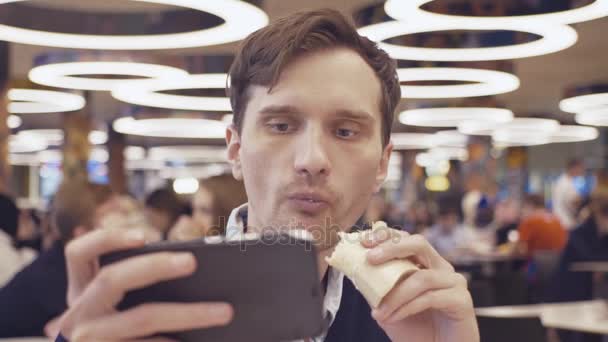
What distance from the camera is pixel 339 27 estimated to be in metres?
1.54

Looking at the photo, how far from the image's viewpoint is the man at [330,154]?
1.27 meters

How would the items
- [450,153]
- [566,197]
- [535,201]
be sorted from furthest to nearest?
[450,153] < [566,197] < [535,201]

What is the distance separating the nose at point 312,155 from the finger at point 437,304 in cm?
29

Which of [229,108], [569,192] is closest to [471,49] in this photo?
[229,108]

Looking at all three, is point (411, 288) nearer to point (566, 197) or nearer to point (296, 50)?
point (296, 50)

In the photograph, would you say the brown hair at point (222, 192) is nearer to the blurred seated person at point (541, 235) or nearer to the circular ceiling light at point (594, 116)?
the blurred seated person at point (541, 235)

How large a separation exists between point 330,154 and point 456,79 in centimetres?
562

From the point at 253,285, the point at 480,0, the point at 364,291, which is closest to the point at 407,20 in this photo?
the point at 480,0

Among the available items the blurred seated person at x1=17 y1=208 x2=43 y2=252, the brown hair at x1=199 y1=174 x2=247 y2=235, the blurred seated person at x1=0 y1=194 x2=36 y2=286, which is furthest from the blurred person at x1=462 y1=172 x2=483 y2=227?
the brown hair at x1=199 y1=174 x2=247 y2=235

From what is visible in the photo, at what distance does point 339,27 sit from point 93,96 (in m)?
15.8

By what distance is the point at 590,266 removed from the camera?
27.2 feet

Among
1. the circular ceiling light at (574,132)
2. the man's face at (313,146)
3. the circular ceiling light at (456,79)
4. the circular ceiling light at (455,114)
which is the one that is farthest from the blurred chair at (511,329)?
the circular ceiling light at (574,132)

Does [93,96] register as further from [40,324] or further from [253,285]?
[253,285]

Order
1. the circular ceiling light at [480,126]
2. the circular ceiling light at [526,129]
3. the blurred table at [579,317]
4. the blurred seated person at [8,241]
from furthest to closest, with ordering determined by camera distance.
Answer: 1. the circular ceiling light at [526,129]
2. the circular ceiling light at [480,126]
3. the blurred seated person at [8,241]
4. the blurred table at [579,317]
